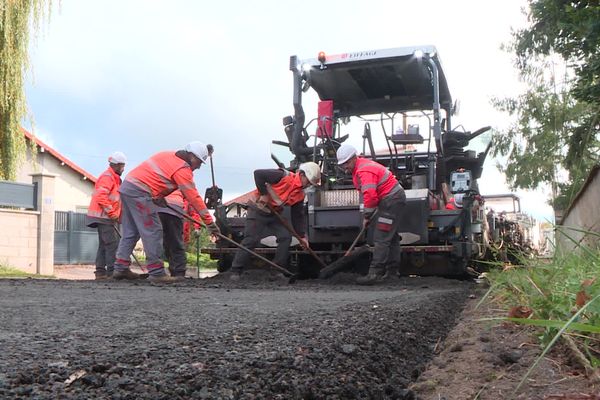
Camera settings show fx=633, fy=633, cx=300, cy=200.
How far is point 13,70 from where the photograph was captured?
47.5 feet

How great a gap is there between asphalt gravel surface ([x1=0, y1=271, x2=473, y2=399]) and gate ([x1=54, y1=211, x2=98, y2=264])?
15.7 m

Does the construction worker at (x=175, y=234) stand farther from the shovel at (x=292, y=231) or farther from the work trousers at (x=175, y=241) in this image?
the shovel at (x=292, y=231)

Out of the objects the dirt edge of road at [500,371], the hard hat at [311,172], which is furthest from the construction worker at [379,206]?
the dirt edge of road at [500,371]

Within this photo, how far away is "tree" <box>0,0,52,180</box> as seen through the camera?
563 inches

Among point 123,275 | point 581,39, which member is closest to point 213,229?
point 123,275

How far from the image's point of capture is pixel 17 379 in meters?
1.57

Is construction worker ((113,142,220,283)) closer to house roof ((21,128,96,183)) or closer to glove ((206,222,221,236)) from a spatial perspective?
glove ((206,222,221,236))

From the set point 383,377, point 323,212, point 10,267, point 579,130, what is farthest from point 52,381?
point 10,267

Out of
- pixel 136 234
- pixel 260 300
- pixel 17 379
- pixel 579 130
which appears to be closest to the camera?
→ pixel 17 379

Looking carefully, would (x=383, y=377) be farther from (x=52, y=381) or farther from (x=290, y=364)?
(x=52, y=381)

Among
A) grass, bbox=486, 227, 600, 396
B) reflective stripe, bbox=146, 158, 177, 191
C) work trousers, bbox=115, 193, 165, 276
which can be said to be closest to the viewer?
grass, bbox=486, 227, 600, 396

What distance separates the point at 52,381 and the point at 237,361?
55 centimetres

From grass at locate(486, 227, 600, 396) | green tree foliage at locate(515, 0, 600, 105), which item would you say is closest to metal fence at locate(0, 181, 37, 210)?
green tree foliage at locate(515, 0, 600, 105)

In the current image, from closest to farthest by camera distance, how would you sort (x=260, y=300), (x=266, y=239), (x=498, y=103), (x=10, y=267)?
(x=260, y=300) < (x=266, y=239) < (x=10, y=267) < (x=498, y=103)
